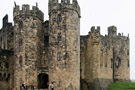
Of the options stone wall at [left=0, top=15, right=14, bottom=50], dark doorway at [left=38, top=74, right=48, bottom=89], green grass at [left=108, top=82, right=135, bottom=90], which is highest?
stone wall at [left=0, top=15, right=14, bottom=50]

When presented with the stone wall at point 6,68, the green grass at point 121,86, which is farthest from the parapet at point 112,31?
the stone wall at point 6,68

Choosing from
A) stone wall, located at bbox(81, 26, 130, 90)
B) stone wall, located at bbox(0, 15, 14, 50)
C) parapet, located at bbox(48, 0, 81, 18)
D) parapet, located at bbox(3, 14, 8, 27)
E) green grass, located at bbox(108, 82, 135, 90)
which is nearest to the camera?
parapet, located at bbox(48, 0, 81, 18)

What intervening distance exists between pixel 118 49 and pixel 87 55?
7670 mm

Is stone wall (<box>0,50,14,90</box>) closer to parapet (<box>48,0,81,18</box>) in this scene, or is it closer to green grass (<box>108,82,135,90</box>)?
parapet (<box>48,0,81,18</box>)

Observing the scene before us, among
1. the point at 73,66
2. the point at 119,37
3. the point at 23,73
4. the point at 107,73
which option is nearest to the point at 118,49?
the point at 119,37

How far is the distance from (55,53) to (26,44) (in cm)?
480

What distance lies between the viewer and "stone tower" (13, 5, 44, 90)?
34.0 m

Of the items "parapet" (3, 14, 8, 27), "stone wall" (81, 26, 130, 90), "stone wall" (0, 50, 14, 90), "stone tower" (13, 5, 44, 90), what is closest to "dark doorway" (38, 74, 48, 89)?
"stone tower" (13, 5, 44, 90)

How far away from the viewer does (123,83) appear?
133ft

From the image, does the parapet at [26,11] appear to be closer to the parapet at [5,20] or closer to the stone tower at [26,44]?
the stone tower at [26,44]

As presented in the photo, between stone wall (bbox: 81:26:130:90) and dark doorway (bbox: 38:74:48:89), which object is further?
stone wall (bbox: 81:26:130:90)

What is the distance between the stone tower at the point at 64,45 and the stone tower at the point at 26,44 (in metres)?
2.87

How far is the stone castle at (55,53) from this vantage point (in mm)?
32281

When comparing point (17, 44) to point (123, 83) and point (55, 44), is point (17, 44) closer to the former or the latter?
point (55, 44)
